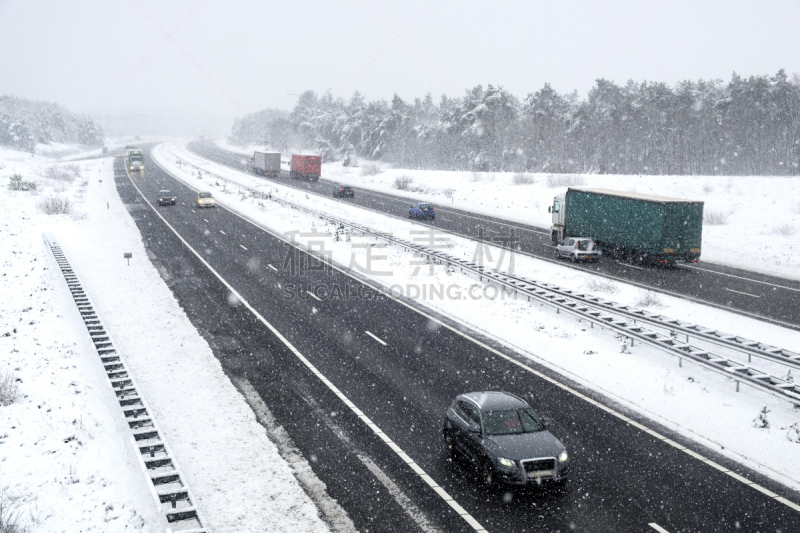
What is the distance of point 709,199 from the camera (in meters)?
46.0

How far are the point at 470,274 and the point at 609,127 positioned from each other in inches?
3053

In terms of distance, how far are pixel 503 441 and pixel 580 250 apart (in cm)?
2307

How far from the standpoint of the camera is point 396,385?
15.5 meters

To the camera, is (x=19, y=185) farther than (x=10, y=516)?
Yes

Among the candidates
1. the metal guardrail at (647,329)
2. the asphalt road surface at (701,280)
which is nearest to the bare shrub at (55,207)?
the asphalt road surface at (701,280)

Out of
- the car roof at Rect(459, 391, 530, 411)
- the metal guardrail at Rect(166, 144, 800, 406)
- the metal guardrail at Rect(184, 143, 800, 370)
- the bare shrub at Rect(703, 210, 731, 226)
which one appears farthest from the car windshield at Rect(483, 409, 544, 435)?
the bare shrub at Rect(703, 210, 731, 226)

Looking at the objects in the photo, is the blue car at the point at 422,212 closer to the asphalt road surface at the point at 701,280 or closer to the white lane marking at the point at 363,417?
the asphalt road surface at the point at 701,280

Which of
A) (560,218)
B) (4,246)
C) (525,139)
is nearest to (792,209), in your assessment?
(560,218)

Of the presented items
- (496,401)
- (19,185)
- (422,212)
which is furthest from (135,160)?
(496,401)

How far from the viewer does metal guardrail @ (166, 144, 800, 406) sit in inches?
559

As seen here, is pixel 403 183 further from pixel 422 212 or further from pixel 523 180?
pixel 422 212

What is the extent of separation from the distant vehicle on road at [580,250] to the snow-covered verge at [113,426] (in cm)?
2056

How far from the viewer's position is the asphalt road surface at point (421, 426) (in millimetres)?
9844

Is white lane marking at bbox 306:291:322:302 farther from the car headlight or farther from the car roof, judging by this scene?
the car headlight
